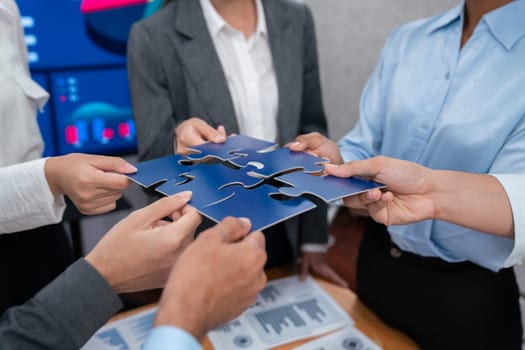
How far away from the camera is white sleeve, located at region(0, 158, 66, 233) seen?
100cm

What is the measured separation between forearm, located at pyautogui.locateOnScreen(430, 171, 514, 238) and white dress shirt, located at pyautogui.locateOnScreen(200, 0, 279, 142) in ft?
2.67

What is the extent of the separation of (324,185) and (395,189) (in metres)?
0.19

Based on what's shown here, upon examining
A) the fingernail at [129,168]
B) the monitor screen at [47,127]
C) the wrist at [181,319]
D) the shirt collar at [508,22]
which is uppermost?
the shirt collar at [508,22]

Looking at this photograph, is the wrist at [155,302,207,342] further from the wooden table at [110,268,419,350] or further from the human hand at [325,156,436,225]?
the wooden table at [110,268,419,350]

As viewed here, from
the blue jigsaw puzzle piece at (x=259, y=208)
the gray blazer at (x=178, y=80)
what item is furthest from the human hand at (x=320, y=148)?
the gray blazer at (x=178, y=80)

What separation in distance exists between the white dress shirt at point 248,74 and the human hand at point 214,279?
35.9 inches

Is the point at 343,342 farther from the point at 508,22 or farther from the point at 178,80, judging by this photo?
the point at 178,80

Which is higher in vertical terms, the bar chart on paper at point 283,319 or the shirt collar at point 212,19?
the shirt collar at point 212,19

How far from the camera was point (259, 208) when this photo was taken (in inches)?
31.7

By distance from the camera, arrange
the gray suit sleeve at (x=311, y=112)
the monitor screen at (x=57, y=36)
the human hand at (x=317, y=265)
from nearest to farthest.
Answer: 1. the human hand at (x=317, y=265)
2. the gray suit sleeve at (x=311, y=112)
3. the monitor screen at (x=57, y=36)

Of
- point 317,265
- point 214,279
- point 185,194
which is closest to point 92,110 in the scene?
point 317,265

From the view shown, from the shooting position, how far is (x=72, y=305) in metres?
0.77

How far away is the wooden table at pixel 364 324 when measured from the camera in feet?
3.84

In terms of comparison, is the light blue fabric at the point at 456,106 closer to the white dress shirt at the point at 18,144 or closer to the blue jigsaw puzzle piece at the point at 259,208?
the blue jigsaw puzzle piece at the point at 259,208
